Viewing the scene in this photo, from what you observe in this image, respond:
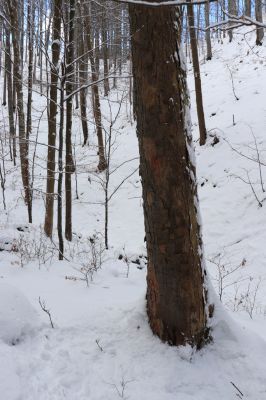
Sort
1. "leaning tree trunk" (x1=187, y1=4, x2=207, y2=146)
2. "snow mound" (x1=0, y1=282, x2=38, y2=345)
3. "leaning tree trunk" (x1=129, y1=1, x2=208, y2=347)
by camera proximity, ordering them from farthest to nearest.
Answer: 1. "leaning tree trunk" (x1=187, y1=4, x2=207, y2=146)
2. "snow mound" (x1=0, y1=282, x2=38, y2=345)
3. "leaning tree trunk" (x1=129, y1=1, x2=208, y2=347)

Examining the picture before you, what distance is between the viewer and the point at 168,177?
2.79m

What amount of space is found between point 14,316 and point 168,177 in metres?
1.78

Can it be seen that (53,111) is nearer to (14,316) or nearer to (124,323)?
(14,316)

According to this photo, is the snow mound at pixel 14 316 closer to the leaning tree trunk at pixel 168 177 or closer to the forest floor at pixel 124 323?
the forest floor at pixel 124 323

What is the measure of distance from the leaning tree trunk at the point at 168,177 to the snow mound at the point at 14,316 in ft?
3.72

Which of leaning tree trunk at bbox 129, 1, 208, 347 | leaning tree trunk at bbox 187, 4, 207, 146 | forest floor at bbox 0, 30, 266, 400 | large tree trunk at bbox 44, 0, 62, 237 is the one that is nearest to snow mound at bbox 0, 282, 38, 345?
forest floor at bbox 0, 30, 266, 400

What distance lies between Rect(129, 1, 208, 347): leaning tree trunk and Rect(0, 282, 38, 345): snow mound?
113 centimetres

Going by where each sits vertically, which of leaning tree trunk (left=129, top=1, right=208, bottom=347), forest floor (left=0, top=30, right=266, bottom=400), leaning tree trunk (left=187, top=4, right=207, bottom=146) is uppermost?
leaning tree trunk (left=187, top=4, right=207, bottom=146)

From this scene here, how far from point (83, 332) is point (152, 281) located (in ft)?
2.61

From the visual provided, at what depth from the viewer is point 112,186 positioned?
13.6 metres

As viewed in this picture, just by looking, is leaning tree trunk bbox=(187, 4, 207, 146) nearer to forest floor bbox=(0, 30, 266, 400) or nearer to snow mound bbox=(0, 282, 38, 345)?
forest floor bbox=(0, 30, 266, 400)

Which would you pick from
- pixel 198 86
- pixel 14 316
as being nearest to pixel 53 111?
pixel 14 316

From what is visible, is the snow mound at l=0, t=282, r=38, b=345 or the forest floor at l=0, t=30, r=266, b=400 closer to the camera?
the forest floor at l=0, t=30, r=266, b=400

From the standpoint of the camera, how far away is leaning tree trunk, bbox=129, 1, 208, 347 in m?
2.69
